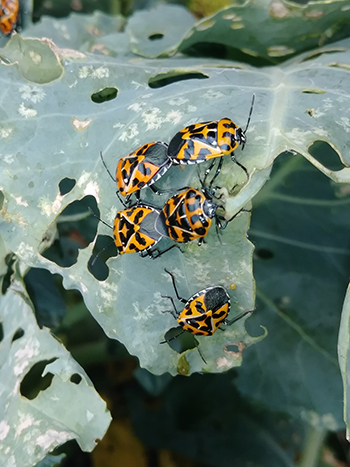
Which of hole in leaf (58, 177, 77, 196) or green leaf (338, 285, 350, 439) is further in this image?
hole in leaf (58, 177, 77, 196)

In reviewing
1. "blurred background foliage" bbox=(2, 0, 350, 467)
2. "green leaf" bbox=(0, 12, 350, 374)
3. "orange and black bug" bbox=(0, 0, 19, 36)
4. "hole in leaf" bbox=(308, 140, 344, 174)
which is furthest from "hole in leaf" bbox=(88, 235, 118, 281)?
"orange and black bug" bbox=(0, 0, 19, 36)

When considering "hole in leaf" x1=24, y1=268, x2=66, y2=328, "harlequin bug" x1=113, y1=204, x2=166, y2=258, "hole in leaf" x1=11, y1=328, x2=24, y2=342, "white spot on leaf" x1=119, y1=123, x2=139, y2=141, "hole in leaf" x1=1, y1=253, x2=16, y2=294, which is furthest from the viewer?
"hole in leaf" x1=24, y1=268, x2=66, y2=328

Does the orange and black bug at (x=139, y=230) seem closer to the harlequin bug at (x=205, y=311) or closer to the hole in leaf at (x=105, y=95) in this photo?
the harlequin bug at (x=205, y=311)

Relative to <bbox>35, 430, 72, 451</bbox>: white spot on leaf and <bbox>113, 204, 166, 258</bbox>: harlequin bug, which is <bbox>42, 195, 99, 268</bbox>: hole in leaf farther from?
<bbox>35, 430, 72, 451</bbox>: white spot on leaf

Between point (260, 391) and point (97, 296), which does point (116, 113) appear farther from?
point (260, 391)

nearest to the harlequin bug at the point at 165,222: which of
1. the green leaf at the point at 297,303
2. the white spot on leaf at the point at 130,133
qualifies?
the white spot on leaf at the point at 130,133

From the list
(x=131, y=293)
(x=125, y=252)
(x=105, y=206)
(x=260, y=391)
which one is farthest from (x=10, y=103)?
(x=260, y=391)

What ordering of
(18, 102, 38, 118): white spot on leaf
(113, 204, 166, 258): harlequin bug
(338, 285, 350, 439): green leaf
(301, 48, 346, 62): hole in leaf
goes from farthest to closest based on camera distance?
(301, 48, 346, 62): hole in leaf → (18, 102, 38, 118): white spot on leaf → (113, 204, 166, 258): harlequin bug → (338, 285, 350, 439): green leaf
